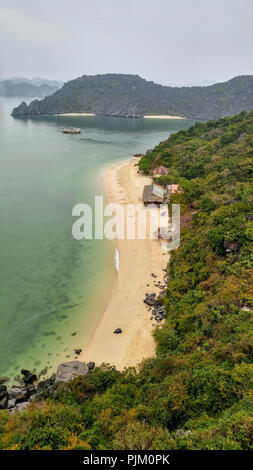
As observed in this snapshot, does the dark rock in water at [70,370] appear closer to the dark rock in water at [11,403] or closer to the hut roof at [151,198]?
the dark rock in water at [11,403]

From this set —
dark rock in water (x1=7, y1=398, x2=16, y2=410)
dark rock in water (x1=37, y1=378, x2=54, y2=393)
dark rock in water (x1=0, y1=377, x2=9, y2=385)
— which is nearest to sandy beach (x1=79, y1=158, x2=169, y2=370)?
dark rock in water (x1=37, y1=378, x2=54, y2=393)

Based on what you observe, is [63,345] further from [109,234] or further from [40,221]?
[40,221]

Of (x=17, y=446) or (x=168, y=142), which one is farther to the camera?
(x=168, y=142)

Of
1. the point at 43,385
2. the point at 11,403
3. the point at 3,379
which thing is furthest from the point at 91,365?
the point at 3,379

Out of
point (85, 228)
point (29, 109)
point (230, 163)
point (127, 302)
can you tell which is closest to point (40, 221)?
point (85, 228)

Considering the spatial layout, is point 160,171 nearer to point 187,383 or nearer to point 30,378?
point 30,378

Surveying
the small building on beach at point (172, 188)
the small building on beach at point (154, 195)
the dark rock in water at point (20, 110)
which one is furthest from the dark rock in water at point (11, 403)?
the dark rock in water at point (20, 110)
